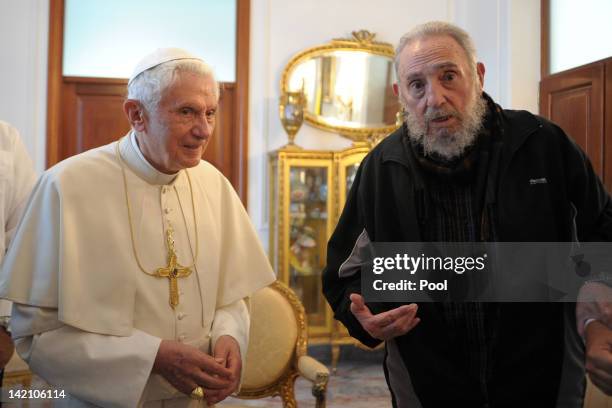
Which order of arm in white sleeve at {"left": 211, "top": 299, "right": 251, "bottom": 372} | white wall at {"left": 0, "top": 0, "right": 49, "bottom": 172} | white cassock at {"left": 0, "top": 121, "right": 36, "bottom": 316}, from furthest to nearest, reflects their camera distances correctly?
white wall at {"left": 0, "top": 0, "right": 49, "bottom": 172}
white cassock at {"left": 0, "top": 121, "right": 36, "bottom": 316}
arm in white sleeve at {"left": 211, "top": 299, "right": 251, "bottom": 372}

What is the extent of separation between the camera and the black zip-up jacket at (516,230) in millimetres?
1487

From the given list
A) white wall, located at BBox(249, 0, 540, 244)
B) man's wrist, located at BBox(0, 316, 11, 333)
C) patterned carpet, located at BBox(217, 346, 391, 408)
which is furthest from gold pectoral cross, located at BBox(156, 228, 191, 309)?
white wall, located at BBox(249, 0, 540, 244)

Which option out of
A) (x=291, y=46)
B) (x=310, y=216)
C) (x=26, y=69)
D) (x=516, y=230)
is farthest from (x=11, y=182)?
(x=291, y=46)

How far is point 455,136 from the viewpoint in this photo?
5.38 feet

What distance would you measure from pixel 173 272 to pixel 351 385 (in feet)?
11.5

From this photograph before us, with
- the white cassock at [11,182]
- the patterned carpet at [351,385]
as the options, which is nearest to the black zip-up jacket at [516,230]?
the white cassock at [11,182]

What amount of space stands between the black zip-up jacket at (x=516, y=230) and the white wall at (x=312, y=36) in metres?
4.10

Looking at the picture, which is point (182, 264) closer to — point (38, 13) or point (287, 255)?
point (287, 255)

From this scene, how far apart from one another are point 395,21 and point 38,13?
3460 mm

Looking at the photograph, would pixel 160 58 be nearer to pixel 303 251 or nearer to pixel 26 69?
pixel 303 251

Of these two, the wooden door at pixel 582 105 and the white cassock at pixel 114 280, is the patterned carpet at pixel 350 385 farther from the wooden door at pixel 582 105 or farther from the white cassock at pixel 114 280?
the wooden door at pixel 582 105

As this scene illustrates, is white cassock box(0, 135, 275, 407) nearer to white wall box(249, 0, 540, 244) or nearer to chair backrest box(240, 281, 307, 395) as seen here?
chair backrest box(240, 281, 307, 395)

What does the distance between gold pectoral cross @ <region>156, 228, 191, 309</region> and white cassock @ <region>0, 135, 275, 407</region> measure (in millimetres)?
19

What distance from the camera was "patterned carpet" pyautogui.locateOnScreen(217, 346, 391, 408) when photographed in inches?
174
